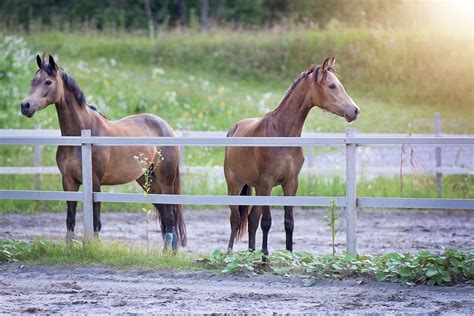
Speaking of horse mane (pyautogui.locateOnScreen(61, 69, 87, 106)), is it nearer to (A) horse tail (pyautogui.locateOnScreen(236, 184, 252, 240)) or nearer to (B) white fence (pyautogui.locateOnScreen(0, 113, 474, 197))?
(A) horse tail (pyautogui.locateOnScreen(236, 184, 252, 240))

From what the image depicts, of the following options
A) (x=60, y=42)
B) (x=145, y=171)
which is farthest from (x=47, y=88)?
(x=60, y=42)

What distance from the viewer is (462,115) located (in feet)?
72.5

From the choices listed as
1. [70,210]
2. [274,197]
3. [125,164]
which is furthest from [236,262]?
[125,164]

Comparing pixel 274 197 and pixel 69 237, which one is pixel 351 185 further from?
pixel 69 237

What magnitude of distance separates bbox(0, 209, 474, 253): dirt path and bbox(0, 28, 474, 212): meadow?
12.8ft

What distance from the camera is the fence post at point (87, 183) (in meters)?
9.43

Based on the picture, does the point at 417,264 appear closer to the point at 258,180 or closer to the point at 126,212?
the point at 258,180

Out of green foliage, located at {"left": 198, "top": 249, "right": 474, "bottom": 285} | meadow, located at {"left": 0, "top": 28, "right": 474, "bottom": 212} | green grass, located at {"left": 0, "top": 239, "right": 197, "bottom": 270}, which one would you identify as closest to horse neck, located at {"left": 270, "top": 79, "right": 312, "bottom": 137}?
green foliage, located at {"left": 198, "top": 249, "right": 474, "bottom": 285}

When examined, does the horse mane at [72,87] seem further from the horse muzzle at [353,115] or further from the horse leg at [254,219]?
the horse muzzle at [353,115]

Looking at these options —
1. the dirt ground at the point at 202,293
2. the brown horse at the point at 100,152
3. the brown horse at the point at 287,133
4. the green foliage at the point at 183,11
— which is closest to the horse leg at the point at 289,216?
the brown horse at the point at 287,133

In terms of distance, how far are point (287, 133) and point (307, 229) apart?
150 inches

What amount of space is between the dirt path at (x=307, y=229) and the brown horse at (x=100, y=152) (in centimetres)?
70

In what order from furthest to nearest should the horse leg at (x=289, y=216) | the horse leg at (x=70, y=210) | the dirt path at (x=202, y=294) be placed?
the horse leg at (x=70, y=210) → the horse leg at (x=289, y=216) → the dirt path at (x=202, y=294)

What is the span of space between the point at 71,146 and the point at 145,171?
1.15 m
